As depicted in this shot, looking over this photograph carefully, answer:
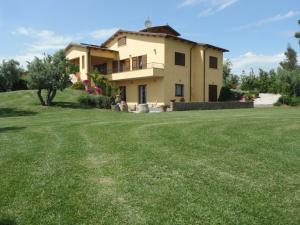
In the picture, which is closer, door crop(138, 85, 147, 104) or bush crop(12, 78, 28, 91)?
door crop(138, 85, 147, 104)

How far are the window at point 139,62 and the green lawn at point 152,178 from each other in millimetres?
23937

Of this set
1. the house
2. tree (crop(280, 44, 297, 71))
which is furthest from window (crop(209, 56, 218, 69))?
tree (crop(280, 44, 297, 71))

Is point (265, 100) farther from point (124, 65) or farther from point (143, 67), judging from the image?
point (124, 65)

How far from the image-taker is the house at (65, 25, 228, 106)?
31891mm

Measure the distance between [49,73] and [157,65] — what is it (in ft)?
37.0

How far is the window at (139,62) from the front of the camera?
111ft

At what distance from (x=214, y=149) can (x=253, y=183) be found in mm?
2595

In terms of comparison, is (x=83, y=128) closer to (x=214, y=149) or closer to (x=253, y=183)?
(x=214, y=149)

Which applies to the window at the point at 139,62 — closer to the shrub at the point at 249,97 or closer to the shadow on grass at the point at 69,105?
the shadow on grass at the point at 69,105

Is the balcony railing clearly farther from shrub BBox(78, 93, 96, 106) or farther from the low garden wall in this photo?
shrub BBox(78, 93, 96, 106)

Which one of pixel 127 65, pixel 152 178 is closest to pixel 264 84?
pixel 127 65

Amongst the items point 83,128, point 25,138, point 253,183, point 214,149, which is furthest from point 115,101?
point 253,183

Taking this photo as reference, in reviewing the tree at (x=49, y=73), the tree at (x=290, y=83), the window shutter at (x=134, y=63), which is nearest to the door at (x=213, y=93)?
the window shutter at (x=134, y=63)

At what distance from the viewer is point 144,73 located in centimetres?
3136
